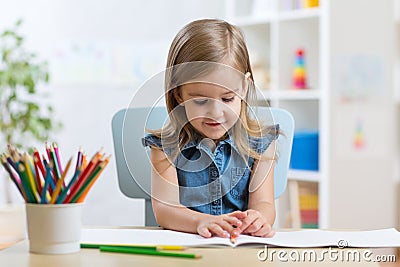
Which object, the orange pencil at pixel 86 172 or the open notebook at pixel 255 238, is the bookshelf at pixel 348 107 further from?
the orange pencil at pixel 86 172

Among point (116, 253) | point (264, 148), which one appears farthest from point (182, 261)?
point (264, 148)

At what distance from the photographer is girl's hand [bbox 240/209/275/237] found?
1.03 metres

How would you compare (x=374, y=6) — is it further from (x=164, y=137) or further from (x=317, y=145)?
(x=164, y=137)

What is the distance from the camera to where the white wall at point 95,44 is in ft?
11.4

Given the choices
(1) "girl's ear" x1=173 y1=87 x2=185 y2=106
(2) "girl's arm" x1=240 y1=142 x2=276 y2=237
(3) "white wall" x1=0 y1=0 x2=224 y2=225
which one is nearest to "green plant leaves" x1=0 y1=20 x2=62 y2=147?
(3) "white wall" x1=0 y1=0 x2=224 y2=225

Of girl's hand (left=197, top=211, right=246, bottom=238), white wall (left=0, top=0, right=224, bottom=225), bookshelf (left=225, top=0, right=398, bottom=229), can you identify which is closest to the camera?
girl's hand (left=197, top=211, right=246, bottom=238)

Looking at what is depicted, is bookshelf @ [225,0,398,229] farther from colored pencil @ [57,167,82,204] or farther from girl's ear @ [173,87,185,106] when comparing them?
colored pencil @ [57,167,82,204]

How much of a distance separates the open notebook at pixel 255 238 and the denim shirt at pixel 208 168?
0.07m

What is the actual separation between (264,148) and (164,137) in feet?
0.54

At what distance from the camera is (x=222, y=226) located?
1.02 metres

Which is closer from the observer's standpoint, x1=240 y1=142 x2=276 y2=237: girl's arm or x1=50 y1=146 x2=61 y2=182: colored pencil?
x1=50 y1=146 x2=61 y2=182: colored pencil

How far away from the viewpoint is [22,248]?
96 centimetres

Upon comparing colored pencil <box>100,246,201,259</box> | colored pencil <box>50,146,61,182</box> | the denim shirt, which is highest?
colored pencil <box>50,146,61,182</box>

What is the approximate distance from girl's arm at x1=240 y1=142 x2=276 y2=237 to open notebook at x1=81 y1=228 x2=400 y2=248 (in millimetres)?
25
